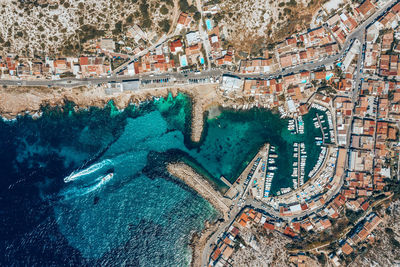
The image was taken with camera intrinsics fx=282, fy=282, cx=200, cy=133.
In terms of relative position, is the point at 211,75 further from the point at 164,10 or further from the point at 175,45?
the point at 164,10

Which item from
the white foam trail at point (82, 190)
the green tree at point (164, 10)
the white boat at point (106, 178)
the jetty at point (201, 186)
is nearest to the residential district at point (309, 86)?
the jetty at point (201, 186)

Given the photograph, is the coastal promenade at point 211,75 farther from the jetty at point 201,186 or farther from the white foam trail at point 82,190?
the white foam trail at point 82,190

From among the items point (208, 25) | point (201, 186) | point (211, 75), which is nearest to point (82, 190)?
point (201, 186)

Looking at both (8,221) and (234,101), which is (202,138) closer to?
(234,101)

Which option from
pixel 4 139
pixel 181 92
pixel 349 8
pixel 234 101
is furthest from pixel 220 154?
pixel 4 139

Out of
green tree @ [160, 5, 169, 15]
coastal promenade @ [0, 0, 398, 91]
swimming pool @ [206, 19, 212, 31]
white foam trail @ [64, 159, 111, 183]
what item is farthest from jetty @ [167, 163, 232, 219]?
green tree @ [160, 5, 169, 15]

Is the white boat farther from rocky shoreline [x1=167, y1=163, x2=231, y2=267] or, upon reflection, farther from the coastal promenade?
the coastal promenade

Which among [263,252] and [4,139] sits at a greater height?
[4,139]
